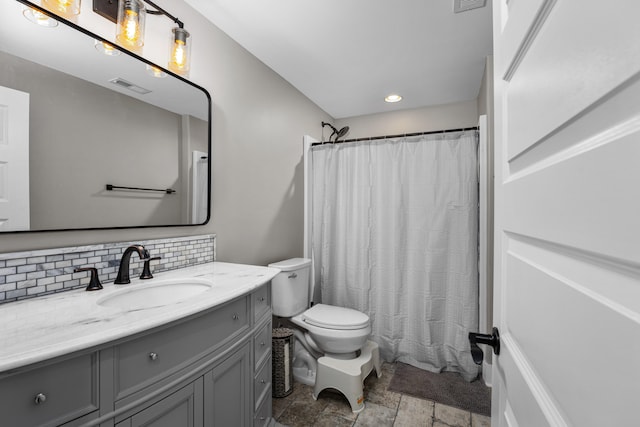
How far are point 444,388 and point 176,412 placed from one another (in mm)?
1822

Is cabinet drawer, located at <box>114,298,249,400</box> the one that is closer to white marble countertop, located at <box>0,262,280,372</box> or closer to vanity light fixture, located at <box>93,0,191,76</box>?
white marble countertop, located at <box>0,262,280,372</box>

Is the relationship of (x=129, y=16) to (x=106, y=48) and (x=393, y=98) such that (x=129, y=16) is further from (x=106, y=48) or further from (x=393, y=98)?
(x=393, y=98)

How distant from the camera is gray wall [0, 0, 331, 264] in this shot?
1536 mm

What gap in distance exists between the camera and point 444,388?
6.79 ft

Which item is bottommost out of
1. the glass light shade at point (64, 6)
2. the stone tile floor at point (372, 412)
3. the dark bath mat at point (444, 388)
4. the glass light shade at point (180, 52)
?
the stone tile floor at point (372, 412)

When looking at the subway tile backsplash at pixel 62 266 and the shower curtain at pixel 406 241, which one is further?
the shower curtain at pixel 406 241

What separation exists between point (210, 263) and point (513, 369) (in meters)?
1.56

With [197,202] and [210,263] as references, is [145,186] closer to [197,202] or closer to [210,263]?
[197,202]

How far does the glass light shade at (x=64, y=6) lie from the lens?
111cm

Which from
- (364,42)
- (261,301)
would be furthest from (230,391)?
(364,42)

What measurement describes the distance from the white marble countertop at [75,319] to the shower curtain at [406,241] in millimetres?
1406

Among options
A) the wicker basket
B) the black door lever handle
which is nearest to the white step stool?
the wicker basket

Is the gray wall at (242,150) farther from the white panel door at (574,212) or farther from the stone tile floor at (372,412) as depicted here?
the white panel door at (574,212)

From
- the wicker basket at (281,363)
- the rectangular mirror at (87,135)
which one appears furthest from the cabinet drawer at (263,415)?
the rectangular mirror at (87,135)
